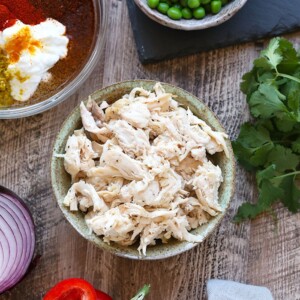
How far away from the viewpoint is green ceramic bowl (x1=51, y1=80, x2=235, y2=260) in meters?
2.19

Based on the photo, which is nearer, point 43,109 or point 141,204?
point 141,204

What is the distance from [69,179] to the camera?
2281mm

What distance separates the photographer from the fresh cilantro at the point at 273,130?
2.35 meters

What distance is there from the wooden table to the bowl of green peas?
0.16 m

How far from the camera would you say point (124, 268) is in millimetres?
2492

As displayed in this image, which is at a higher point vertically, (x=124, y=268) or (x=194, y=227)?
(x=194, y=227)

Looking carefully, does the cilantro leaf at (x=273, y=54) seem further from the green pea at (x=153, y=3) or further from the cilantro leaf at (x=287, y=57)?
the green pea at (x=153, y=3)

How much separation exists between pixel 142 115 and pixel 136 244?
0.43m

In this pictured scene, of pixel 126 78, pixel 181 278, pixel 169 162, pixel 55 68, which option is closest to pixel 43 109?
pixel 55 68

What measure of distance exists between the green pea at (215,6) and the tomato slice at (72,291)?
3.53 feet

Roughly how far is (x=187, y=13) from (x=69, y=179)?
2.44 feet

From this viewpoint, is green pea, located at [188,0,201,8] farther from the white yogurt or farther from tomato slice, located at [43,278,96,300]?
tomato slice, located at [43,278,96,300]

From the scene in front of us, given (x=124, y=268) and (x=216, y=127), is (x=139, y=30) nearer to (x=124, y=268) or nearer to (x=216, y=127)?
(x=216, y=127)

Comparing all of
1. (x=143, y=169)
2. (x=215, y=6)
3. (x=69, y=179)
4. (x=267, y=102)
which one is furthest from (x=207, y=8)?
(x=69, y=179)
